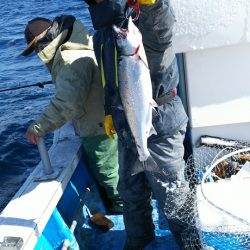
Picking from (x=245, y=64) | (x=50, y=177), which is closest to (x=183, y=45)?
(x=245, y=64)

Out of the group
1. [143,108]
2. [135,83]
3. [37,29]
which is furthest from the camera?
[37,29]

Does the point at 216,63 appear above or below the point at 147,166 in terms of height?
above

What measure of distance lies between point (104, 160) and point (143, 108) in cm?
183

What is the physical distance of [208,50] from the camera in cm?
369

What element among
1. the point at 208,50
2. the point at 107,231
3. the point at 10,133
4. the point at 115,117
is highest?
the point at 208,50

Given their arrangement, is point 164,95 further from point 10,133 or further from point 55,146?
point 10,133

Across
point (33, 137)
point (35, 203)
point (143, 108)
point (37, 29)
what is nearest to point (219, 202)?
point (143, 108)

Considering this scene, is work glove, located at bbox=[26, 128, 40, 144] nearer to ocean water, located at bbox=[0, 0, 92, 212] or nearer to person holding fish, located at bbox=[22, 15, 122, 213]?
person holding fish, located at bbox=[22, 15, 122, 213]

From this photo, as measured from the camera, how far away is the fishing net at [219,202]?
319 cm

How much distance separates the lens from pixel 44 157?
13.0 feet

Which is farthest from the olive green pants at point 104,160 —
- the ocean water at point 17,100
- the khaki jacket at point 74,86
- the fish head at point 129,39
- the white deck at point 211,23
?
the ocean water at point 17,100

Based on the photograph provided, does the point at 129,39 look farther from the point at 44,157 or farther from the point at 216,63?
the point at 44,157

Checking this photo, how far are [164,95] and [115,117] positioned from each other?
1.42ft

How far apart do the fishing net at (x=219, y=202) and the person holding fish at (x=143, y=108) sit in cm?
8
